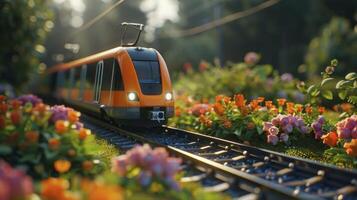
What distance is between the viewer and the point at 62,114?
6.88 meters

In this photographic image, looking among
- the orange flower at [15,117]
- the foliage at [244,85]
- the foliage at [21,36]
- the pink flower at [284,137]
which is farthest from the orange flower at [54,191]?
the foliage at [244,85]

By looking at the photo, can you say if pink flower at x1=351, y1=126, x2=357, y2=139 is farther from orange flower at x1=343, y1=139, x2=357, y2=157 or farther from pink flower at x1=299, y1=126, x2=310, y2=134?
pink flower at x1=299, y1=126, x2=310, y2=134

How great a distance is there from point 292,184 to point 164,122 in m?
5.81

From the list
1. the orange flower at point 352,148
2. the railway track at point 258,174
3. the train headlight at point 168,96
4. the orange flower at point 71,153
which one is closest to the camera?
the railway track at point 258,174

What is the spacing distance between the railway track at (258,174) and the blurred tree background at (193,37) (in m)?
11.0

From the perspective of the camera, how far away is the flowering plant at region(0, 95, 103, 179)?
627 cm

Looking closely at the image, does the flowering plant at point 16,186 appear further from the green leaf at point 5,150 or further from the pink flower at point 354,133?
the pink flower at point 354,133

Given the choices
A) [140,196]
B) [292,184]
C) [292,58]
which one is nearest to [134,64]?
[292,184]

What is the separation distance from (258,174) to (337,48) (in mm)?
30063

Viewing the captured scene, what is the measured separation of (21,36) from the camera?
61.4ft

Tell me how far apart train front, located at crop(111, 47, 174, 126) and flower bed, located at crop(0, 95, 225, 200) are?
3.41 meters

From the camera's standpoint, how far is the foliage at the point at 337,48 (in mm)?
33125

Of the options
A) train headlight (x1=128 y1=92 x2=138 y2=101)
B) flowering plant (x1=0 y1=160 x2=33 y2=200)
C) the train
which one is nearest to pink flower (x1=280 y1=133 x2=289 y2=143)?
the train

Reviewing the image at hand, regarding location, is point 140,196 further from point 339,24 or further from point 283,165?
point 339,24
